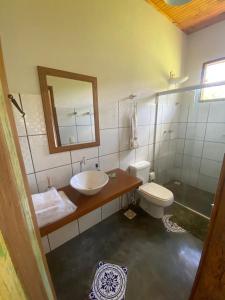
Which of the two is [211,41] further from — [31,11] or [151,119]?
[31,11]

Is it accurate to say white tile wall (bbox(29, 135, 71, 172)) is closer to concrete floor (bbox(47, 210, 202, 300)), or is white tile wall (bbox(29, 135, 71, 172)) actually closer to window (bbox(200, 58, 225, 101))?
concrete floor (bbox(47, 210, 202, 300))

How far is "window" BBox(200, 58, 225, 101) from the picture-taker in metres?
2.17

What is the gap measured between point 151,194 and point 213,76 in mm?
2320

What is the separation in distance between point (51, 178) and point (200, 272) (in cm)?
134

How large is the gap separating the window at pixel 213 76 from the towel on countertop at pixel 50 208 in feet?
8.46

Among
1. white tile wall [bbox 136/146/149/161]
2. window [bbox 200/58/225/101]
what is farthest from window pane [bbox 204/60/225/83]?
white tile wall [bbox 136/146/149/161]

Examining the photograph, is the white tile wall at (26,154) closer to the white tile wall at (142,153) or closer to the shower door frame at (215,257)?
the shower door frame at (215,257)

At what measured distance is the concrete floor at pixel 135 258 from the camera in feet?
3.92

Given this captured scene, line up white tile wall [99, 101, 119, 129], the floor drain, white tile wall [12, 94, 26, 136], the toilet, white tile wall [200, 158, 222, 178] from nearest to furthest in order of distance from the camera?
white tile wall [12, 94, 26, 136] → white tile wall [99, 101, 119, 129] → the toilet → the floor drain → white tile wall [200, 158, 222, 178]

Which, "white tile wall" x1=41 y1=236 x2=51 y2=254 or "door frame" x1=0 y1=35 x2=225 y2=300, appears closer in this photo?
"door frame" x1=0 y1=35 x2=225 y2=300

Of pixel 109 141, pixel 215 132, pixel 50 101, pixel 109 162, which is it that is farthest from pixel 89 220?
pixel 215 132

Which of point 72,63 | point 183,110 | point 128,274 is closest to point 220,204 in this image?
point 128,274

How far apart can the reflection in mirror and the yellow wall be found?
0.13 metres

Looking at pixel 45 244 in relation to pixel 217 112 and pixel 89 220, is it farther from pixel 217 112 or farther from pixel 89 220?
pixel 217 112
